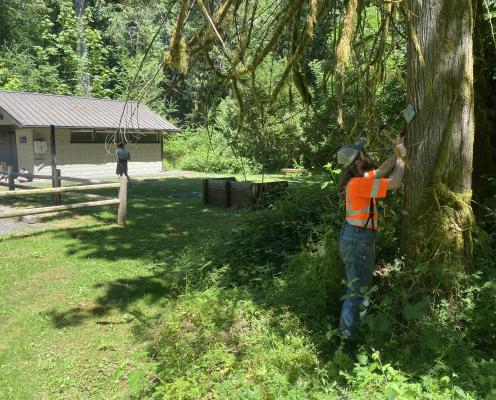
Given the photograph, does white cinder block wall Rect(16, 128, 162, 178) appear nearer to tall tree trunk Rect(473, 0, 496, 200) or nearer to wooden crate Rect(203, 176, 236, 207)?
wooden crate Rect(203, 176, 236, 207)

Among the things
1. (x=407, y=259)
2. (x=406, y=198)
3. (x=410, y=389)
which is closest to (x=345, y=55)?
(x=406, y=198)

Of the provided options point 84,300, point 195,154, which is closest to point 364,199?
point 84,300

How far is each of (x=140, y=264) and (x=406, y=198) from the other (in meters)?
4.77

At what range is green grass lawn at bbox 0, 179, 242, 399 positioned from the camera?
14.0 feet

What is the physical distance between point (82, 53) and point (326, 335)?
36299 millimetres

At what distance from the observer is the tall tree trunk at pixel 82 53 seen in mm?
34219

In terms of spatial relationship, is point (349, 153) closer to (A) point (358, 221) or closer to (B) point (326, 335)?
(A) point (358, 221)

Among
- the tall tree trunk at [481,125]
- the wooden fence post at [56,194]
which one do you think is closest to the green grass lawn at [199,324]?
the tall tree trunk at [481,125]

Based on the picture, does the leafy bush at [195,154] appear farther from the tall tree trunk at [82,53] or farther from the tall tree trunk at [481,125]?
the tall tree trunk at [481,125]

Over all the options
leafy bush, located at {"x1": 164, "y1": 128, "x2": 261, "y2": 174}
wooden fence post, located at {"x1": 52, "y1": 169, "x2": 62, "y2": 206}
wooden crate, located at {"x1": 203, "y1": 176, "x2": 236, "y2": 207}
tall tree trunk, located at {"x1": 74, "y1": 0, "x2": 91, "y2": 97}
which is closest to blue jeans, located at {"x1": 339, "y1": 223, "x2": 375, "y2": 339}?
wooden crate, located at {"x1": 203, "y1": 176, "x2": 236, "y2": 207}

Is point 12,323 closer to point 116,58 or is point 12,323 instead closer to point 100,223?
point 100,223

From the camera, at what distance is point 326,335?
409 centimetres

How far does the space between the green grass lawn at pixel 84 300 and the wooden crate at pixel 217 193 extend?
1580mm

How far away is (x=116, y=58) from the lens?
40.2m
